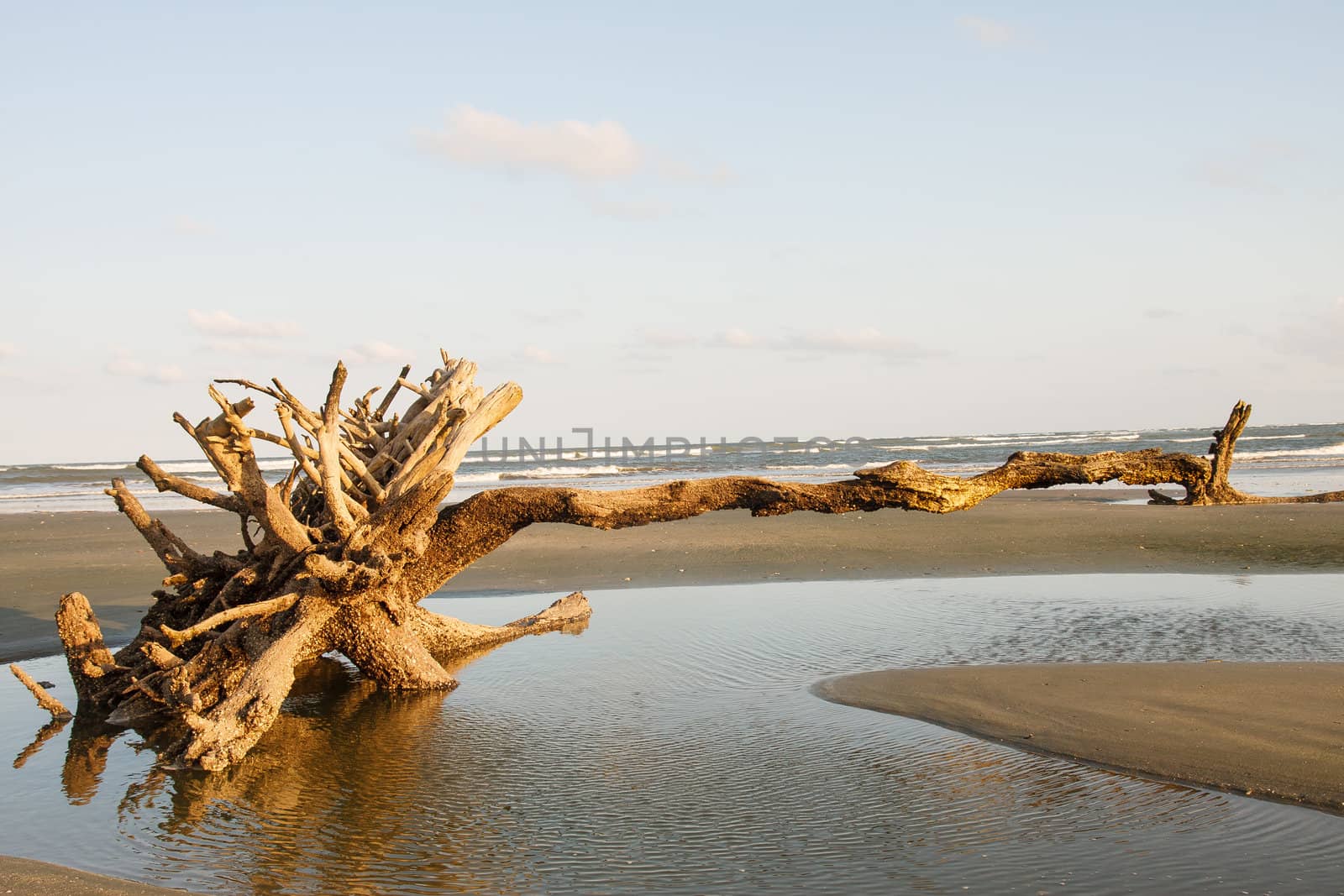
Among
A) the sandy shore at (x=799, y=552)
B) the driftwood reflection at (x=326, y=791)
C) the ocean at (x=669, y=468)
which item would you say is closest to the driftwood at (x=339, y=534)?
the driftwood reflection at (x=326, y=791)

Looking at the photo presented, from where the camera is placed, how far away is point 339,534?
6934mm

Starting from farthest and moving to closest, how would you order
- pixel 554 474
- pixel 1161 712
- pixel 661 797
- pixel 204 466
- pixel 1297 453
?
pixel 204 466
pixel 1297 453
pixel 554 474
pixel 1161 712
pixel 661 797

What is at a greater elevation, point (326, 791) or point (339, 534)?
point (339, 534)

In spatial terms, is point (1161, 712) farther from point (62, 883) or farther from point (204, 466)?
point (204, 466)

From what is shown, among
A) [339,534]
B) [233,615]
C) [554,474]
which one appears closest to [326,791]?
[233,615]

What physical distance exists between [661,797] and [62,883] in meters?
2.53

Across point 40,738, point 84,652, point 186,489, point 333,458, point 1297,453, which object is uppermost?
point 333,458

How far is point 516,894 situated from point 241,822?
65.5 inches

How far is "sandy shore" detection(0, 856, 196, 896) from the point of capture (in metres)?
3.84

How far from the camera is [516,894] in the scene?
384cm

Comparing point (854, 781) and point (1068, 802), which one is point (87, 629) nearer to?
point (854, 781)

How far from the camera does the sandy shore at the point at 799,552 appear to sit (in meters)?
11.8

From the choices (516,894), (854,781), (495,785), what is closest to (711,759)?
(854,781)

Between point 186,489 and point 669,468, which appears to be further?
point 669,468
